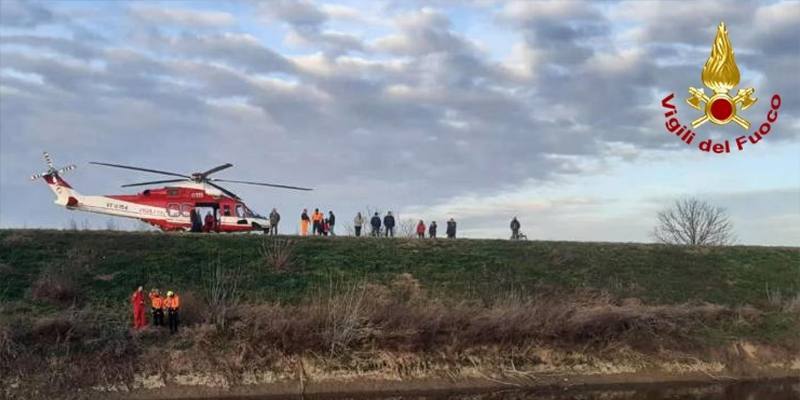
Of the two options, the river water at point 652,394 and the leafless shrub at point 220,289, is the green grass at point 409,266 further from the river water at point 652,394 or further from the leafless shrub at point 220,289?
the river water at point 652,394

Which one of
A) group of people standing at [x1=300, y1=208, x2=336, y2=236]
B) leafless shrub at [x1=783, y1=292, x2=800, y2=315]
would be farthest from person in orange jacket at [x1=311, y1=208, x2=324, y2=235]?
leafless shrub at [x1=783, y1=292, x2=800, y2=315]

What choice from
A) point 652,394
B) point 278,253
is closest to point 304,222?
point 278,253

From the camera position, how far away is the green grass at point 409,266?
101 feet

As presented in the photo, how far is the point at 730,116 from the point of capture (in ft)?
79.4

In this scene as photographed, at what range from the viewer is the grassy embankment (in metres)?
25.3

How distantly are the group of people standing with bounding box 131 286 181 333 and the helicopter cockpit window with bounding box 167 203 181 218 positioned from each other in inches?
596

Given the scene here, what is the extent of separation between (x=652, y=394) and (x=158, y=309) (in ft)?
53.8

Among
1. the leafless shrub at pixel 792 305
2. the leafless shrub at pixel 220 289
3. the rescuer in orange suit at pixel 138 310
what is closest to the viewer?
the rescuer in orange suit at pixel 138 310

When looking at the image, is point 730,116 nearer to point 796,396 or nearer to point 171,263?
point 796,396

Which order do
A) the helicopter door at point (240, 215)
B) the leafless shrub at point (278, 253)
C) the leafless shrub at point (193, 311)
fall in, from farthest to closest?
1. the helicopter door at point (240, 215)
2. the leafless shrub at point (278, 253)
3. the leafless shrub at point (193, 311)

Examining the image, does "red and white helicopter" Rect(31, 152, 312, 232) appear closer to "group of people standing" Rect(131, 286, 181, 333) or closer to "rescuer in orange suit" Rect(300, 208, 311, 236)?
"rescuer in orange suit" Rect(300, 208, 311, 236)

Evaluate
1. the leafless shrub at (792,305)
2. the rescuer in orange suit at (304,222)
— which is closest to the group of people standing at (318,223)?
the rescuer in orange suit at (304,222)

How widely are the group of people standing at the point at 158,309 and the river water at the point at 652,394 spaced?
18.2 ft

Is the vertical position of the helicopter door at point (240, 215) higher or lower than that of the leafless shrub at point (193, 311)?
higher
